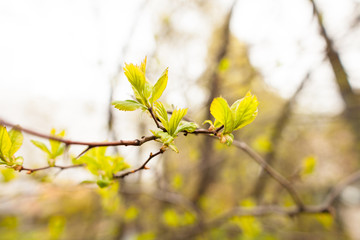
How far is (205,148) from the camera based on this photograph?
271 cm

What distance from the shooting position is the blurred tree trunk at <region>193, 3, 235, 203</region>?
6.53 feet

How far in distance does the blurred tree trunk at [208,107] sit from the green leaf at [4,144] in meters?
1.54

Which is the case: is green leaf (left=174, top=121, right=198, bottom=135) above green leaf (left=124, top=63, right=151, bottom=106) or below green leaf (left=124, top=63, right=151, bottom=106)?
below

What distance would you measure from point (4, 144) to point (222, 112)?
539mm

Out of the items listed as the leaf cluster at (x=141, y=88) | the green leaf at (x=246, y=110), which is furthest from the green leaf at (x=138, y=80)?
the green leaf at (x=246, y=110)

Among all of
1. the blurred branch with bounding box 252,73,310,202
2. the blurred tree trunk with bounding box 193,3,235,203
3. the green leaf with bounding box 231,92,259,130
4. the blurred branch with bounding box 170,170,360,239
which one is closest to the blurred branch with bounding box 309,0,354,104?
the blurred branch with bounding box 252,73,310,202

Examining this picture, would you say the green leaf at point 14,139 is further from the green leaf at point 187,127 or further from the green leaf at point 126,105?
the green leaf at point 187,127

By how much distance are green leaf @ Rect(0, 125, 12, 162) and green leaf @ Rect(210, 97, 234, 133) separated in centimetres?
50

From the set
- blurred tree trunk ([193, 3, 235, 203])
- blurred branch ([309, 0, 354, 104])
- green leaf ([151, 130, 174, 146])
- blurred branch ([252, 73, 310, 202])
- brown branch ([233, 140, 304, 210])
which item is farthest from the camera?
blurred branch ([252, 73, 310, 202])

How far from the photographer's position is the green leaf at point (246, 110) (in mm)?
487

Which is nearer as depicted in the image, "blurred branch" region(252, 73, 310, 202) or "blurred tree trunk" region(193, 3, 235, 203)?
"blurred tree trunk" region(193, 3, 235, 203)

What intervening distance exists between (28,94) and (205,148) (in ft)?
28.8

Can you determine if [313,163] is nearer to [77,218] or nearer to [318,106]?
[318,106]

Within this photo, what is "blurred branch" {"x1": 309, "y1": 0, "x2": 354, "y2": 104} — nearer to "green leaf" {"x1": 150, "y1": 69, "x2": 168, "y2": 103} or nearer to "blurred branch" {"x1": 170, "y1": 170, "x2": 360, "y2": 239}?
"blurred branch" {"x1": 170, "y1": 170, "x2": 360, "y2": 239}
